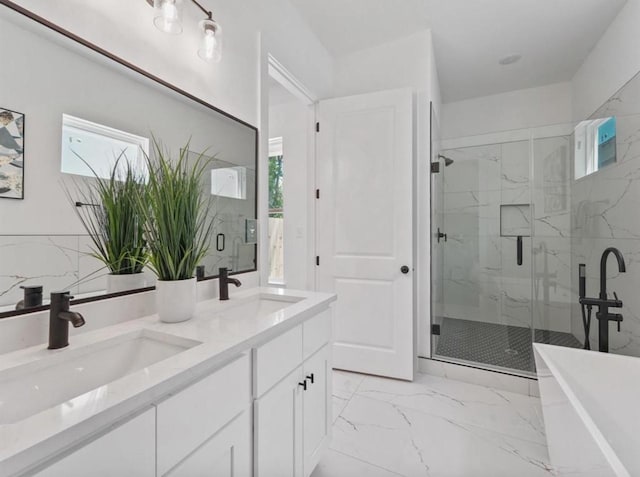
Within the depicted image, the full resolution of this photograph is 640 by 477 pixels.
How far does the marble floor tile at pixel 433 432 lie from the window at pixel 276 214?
1511mm

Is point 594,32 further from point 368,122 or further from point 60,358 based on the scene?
point 60,358

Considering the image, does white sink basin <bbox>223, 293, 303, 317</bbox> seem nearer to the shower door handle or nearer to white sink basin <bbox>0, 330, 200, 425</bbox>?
white sink basin <bbox>0, 330, 200, 425</bbox>

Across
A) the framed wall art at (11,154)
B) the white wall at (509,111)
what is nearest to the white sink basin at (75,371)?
the framed wall art at (11,154)

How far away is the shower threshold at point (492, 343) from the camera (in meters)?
2.39

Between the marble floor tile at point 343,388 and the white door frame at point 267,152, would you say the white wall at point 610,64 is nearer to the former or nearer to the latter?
the white door frame at point 267,152

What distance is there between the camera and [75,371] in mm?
777

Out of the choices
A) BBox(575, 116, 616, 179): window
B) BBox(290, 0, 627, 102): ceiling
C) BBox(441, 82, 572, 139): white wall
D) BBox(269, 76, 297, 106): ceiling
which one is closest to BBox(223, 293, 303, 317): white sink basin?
BBox(290, 0, 627, 102): ceiling

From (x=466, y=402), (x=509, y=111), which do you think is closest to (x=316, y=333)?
(x=466, y=402)

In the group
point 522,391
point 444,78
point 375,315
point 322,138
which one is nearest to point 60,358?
point 375,315

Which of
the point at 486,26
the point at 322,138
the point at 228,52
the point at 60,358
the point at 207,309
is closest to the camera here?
the point at 60,358

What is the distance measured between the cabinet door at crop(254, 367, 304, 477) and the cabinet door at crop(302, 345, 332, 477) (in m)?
0.06

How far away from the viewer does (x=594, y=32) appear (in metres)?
2.41

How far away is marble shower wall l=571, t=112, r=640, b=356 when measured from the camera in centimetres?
204

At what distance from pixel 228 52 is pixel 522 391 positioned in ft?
9.20
